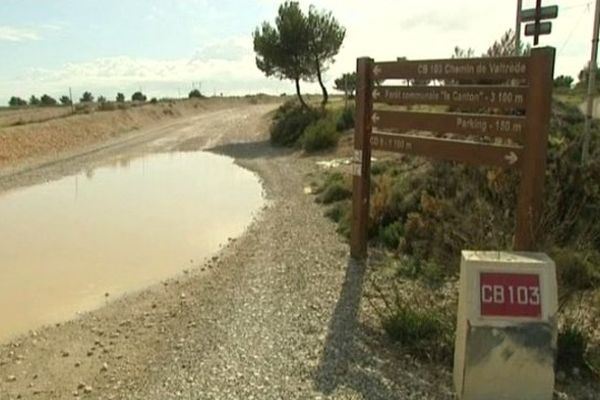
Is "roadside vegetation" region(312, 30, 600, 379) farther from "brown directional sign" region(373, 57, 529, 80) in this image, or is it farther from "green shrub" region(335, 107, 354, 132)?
"green shrub" region(335, 107, 354, 132)

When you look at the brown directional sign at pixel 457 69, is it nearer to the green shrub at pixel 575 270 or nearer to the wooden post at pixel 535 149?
the wooden post at pixel 535 149

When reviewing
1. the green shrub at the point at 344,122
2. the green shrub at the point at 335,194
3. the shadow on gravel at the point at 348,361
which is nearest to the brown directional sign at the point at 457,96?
the shadow on gravel at the point at 348,361

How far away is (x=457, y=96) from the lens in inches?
237

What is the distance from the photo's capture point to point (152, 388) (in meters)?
4.61

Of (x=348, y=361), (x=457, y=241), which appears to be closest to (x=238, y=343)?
(x=348, y=361)

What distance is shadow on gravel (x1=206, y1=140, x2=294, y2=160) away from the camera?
23.6m

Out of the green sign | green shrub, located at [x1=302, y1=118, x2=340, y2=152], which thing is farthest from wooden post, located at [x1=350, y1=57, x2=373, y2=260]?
green shrub, located at [x1=302, y1=118, x2=340, y2=152]

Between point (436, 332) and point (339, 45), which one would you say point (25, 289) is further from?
point (339, 45)

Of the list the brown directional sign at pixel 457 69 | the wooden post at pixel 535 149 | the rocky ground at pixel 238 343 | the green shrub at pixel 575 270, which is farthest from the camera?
the green shrub at pixel 575 270

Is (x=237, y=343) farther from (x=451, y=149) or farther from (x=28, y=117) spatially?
(x=28, y=117)

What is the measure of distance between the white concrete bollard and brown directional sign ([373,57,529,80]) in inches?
87.6

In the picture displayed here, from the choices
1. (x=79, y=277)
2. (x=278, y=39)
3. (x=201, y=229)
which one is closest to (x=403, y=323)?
(x=79, y=277)

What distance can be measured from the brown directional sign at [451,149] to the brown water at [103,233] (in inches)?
162

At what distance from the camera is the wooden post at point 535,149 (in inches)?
196
